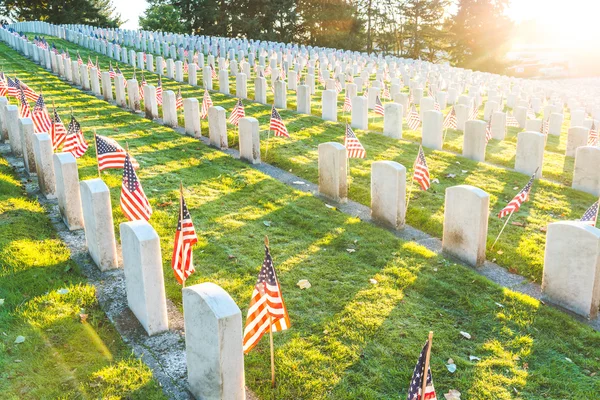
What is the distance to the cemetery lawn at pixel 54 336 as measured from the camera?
4.62m

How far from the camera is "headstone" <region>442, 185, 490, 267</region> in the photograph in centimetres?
698

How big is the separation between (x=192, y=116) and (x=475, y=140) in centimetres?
654

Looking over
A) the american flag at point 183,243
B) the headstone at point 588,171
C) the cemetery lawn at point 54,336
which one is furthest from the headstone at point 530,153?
the cemetery lawn at point 54,336

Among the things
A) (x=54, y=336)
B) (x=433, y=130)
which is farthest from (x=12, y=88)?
(x=54, y=336)

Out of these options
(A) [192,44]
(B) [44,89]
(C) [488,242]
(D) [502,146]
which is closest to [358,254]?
(C) [488,242]

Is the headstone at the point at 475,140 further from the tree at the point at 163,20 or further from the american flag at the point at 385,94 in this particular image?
the tree at the point at 163,20

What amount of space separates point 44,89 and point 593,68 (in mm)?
55025

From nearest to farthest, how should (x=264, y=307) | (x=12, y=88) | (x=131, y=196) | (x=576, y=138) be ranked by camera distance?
(x=264, y=307), (x=131, y=196), (x=576, y=138), (x=12, y=88)

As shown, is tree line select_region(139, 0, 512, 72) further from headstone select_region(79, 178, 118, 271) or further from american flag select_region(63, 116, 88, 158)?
headstone select_region(79, 178, 118, 271)

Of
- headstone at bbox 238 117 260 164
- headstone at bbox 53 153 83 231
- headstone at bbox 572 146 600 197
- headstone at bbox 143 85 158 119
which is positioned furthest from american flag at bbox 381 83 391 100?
headstone at bbox 53 153 83 231

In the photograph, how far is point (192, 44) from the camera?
34812 mm

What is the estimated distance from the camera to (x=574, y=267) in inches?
238

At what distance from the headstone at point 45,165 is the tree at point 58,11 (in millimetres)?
52095

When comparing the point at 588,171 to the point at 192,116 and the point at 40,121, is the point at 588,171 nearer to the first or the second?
the point at 192,116
